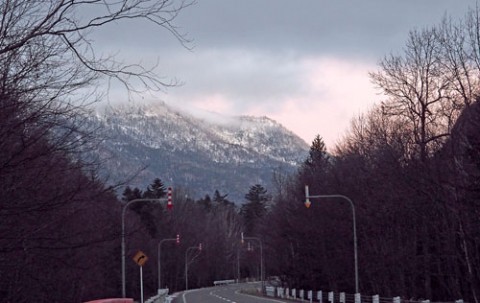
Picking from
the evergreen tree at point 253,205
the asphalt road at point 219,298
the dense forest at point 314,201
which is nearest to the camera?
the dense forest at point 314,201

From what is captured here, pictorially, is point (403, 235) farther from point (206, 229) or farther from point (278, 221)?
point (206, 229)

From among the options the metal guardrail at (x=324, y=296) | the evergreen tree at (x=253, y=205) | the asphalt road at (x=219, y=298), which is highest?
the evergreen tree at (x=253, y=205)

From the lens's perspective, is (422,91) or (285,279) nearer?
(422,91)

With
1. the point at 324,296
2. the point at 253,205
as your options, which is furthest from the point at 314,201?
the point at 253,205

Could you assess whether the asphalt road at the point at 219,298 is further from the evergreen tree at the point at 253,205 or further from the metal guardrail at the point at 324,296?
the evergreen tree at the point at 253,205

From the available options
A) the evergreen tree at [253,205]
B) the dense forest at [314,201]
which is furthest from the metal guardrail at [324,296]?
the evergreen tree at [253,205]

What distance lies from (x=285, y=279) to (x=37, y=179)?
64953 mm

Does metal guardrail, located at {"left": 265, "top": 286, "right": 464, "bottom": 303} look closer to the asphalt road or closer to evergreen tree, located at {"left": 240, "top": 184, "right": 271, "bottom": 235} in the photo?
the asphalt road

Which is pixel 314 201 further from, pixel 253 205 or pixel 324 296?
pixel 253 205

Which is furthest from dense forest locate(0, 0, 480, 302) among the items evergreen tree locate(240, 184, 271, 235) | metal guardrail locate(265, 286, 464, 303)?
evergreen tree locate(240, 184, 271, 235)

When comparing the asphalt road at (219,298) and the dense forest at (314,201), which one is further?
the asphalt road at (219,298)

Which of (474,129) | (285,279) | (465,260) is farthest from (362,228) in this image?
(474,129)

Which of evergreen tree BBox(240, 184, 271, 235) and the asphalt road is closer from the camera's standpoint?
the asphalt road

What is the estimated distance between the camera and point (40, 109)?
35.3ft
